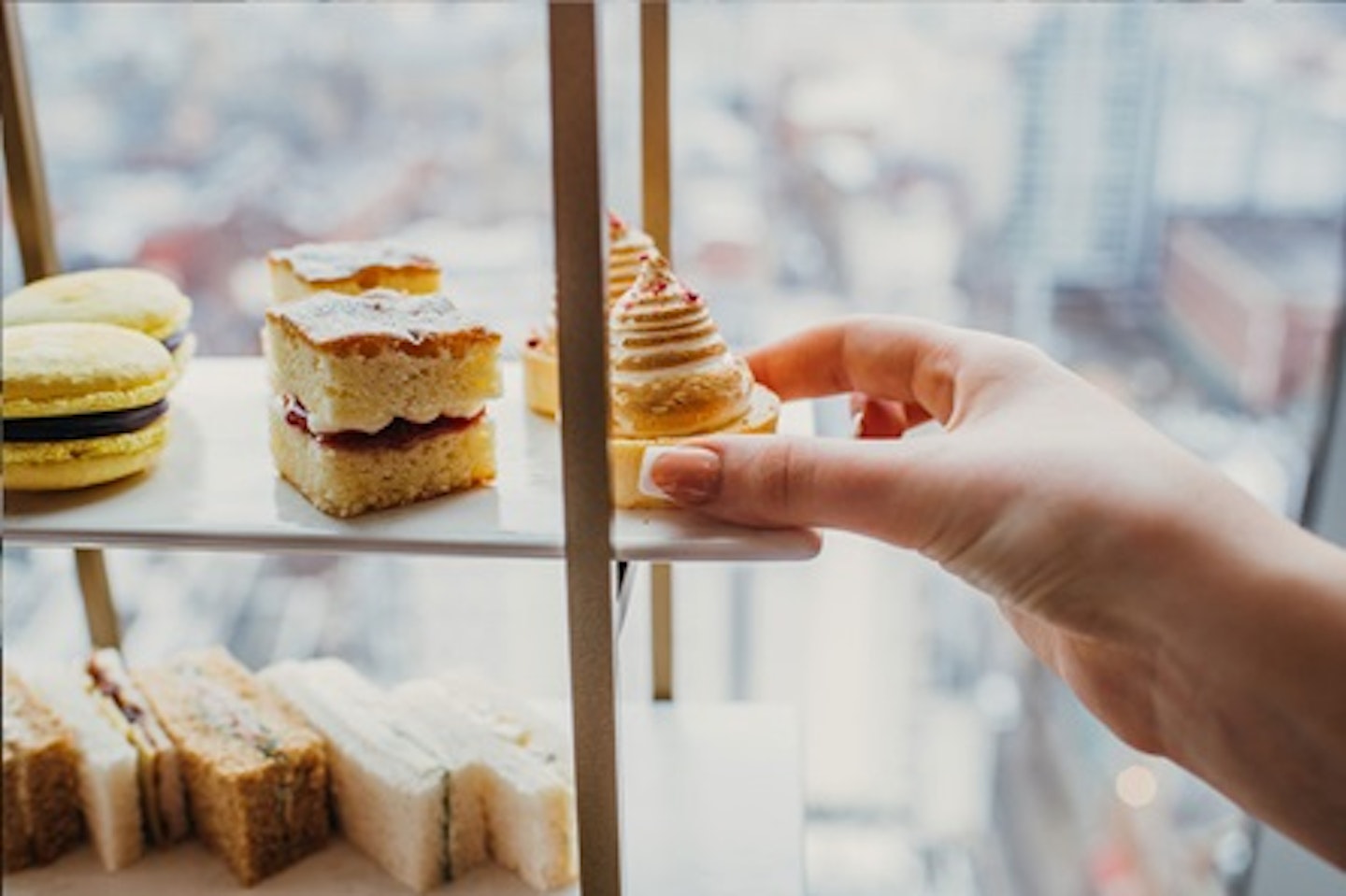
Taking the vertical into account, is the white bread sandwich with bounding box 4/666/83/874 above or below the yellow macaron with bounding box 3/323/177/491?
below

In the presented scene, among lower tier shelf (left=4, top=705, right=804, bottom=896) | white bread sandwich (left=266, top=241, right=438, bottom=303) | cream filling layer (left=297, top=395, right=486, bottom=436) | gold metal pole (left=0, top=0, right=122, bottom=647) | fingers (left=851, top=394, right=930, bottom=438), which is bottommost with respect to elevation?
lower tier shelf (left=4, top=705, right=804, bottom=896)

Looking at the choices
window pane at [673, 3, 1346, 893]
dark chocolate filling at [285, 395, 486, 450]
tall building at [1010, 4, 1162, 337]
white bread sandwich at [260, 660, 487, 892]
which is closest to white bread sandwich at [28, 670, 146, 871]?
white bread sandwich at [260, 660, 487, 892]

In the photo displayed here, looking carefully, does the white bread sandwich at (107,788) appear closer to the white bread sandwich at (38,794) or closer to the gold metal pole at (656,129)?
the white bread sandwich at (38,794)

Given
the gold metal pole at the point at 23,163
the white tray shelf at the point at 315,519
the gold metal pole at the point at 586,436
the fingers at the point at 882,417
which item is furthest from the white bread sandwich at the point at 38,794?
the fingers at the point at 882,417

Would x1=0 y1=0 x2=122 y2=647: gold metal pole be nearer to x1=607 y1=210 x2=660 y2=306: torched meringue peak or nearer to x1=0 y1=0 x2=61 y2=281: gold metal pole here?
x1=0 y1=0 x2=61 y2=281: gold metal pole

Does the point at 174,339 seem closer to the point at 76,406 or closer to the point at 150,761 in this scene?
the point at 76,406

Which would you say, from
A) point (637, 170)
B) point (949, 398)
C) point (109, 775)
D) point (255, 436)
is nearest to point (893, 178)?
point (637, 170)
